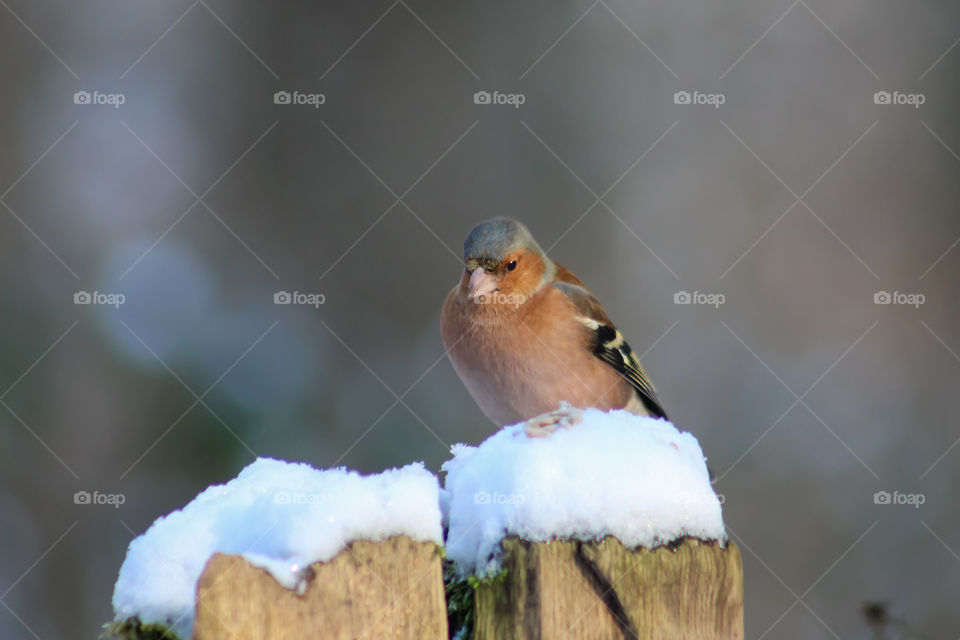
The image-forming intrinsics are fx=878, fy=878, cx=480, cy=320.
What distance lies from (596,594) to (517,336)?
2675 millimetres

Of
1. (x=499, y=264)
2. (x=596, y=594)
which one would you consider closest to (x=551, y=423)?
(x=596, y=594)

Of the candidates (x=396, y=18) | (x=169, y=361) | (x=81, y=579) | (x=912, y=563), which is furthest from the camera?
(x=396, y=18)

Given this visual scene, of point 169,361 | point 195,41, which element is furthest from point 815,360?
point 195,41

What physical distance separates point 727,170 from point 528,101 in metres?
2.40

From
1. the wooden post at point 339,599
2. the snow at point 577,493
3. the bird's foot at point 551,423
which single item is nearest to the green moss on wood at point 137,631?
the wooden post at point 339,599

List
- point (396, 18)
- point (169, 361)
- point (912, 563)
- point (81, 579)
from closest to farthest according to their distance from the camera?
point (81, 579)
point (169, 361)
point (912, 563)
point (396, 18)

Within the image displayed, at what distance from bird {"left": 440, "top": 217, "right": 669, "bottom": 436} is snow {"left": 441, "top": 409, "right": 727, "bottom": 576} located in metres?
2.29

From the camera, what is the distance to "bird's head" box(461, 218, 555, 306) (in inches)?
179

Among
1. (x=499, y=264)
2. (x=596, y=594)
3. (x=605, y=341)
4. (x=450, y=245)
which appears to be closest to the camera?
(x=596, y=594)

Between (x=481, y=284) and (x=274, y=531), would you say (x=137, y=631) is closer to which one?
(x=274, y=531)

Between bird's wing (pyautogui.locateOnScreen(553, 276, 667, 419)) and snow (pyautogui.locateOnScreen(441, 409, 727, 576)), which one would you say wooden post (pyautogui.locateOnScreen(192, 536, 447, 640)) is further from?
bird's wing (pyautogui.locateOnScreen(553, 276, 667, 419))

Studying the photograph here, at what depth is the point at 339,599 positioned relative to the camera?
180cm

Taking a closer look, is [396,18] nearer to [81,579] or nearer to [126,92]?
[126,92]

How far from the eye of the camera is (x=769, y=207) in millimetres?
9789
